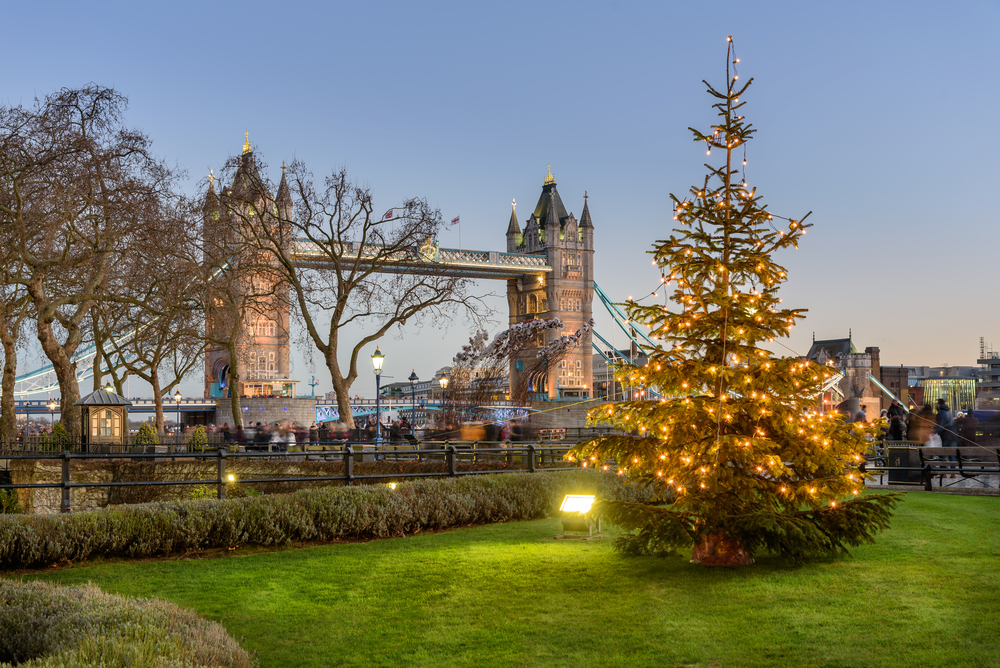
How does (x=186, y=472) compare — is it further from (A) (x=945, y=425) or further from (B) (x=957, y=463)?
(A) (x=945, y=425)

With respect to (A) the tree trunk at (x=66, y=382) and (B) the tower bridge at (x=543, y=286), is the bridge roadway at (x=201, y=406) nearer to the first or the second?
(B) the tower bridge at (x=543, y=286)

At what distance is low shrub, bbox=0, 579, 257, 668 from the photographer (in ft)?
14.5

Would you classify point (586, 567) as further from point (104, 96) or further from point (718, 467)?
point (104, 96)

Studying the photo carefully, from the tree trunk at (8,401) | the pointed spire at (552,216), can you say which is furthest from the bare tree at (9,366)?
the pointed spire at (552,216)

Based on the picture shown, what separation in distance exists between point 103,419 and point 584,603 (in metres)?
24.5

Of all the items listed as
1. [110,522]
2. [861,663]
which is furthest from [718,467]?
[110,522]

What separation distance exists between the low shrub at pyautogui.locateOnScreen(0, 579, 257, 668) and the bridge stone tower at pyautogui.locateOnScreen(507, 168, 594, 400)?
9458cm

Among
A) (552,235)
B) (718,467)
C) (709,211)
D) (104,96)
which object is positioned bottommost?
(718,467)

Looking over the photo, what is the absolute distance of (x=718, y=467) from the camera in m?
8.85

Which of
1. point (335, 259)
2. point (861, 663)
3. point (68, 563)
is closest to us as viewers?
point (861, 663)

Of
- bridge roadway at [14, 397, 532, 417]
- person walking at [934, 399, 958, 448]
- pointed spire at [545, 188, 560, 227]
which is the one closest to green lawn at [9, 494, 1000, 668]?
person walking at [934, 399, 958, 448]

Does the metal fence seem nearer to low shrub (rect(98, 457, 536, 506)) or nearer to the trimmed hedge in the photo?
the trimmed hedge

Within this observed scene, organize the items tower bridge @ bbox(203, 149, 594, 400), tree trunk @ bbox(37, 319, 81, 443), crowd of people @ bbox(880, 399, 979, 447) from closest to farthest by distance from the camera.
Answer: crowd of people @ bbox(880, 399, 979, 447), tree trunk @ bbox(37, 319, 81, 443), tower bridge @ bbox(203, 149, 594, 400)

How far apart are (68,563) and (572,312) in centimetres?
9835
